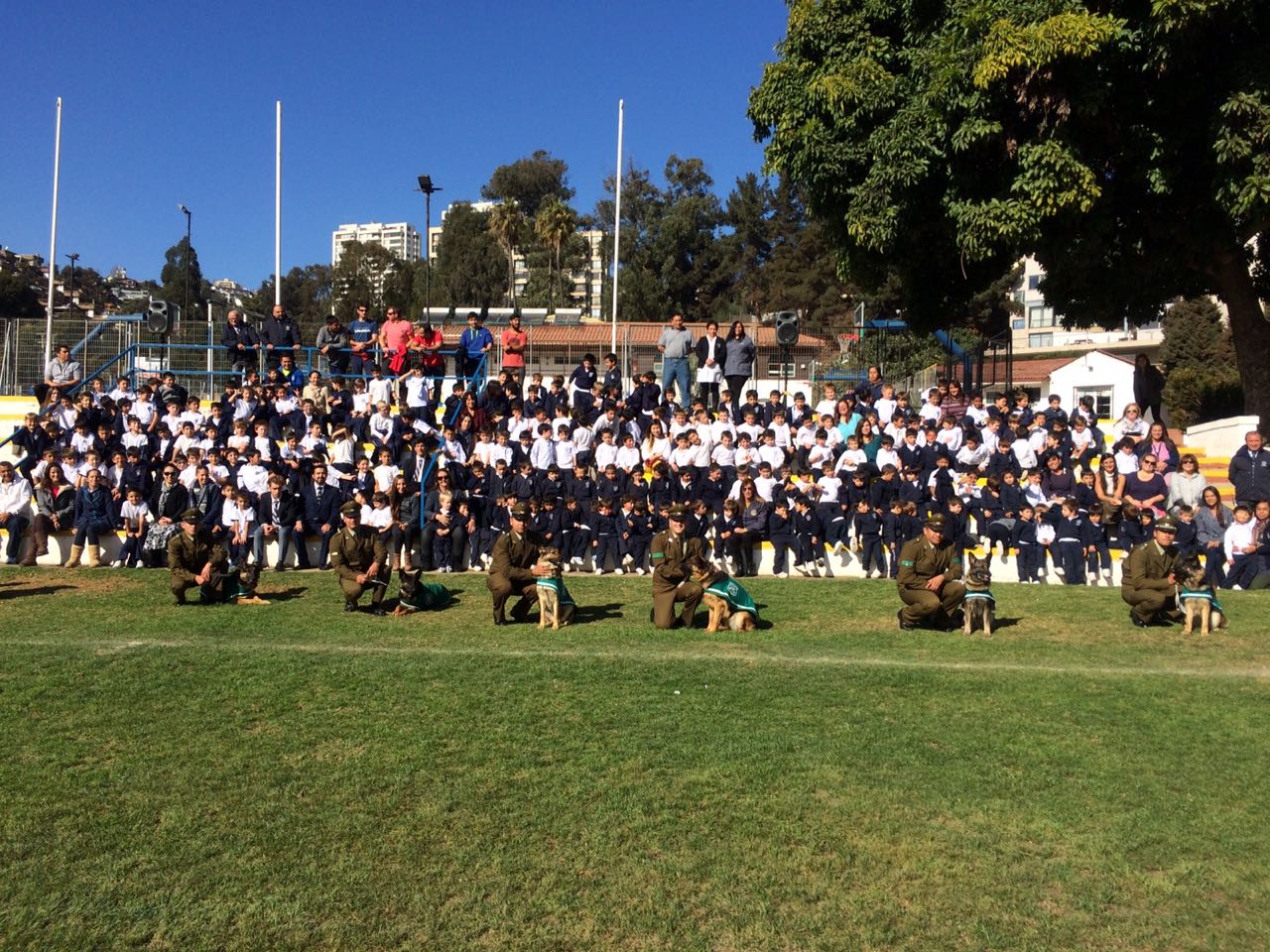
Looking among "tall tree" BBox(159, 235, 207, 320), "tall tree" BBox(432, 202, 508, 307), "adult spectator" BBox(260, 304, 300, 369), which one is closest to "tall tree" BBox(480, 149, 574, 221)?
"tall tree" BBox(432, 202, 508, 307)

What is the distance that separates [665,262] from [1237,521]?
48.7 metres

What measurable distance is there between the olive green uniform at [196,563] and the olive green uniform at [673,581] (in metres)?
5.85

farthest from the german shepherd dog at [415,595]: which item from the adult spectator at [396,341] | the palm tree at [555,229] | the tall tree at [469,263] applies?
the tall tree at [469,263]

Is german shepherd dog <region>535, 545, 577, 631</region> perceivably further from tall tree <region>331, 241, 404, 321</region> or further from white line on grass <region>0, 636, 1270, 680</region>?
tall tree <region>331, 241, 404, 321</region>

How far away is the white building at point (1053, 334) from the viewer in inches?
2067

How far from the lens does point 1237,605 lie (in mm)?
13227

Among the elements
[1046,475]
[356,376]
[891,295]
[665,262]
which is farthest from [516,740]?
[665,262]

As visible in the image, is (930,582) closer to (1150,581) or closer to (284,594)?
(1150,581)

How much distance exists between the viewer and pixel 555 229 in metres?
63.0

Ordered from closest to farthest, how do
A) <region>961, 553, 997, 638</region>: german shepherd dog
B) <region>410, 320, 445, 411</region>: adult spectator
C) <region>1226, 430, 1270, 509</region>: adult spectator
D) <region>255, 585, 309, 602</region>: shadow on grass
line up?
<region>961, 553, 997, 638</region>: german shepherd dog < <region>255, 585, 309, 602</region>: shadow on grass < <region>1226, 430, 1270, 509</region>: adult spectator < <region>410, 320, 445, 411</region>: adult spectator

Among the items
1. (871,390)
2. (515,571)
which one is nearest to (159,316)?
(515,571)

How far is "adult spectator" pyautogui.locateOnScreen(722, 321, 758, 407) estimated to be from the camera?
69.7 feet

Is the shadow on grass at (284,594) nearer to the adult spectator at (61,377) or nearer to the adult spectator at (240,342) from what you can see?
the adult spectator at (240,342)

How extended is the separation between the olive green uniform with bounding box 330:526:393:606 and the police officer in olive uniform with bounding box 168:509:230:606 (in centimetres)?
167
